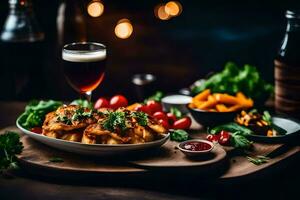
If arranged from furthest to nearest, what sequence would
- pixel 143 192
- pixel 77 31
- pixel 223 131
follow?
pixel 77 31 → pixel 223 131 → pixel 143 192

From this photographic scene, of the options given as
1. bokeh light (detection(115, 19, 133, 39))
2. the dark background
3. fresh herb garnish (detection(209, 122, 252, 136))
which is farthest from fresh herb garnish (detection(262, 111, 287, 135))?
bokeh light (detection(115, 19, 133, 39))

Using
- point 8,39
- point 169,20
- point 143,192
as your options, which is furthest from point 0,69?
point 143,192

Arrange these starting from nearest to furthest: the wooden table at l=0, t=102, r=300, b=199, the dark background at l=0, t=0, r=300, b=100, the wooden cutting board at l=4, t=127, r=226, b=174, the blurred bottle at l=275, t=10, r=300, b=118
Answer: the wooden table at l=0, t=102, r=300, b=199 < the wooden cutting board at l=4, t=127, r=226, b=174 < the blurred bottle at l=275, t=10, r=300, b=118 < the dark background at l=0, t=0, r=300, b=100

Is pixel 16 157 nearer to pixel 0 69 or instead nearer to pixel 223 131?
pixel 223 131

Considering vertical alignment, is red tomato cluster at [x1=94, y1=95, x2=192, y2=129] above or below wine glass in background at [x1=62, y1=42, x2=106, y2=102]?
below

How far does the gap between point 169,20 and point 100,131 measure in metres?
3.67

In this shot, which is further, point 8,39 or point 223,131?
point 8,39

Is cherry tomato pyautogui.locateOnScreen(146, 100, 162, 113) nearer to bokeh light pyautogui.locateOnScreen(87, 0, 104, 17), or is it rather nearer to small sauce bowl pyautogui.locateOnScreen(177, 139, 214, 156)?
small sauce bowl pyautogui.locateOnScreen(177, 139, 214, 156)

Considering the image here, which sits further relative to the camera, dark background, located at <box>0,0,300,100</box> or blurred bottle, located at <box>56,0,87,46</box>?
dark background, located at <box>0,0,300,100</box>

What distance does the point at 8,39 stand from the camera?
3.86 meters

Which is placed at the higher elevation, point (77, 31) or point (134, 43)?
point (77, 31)

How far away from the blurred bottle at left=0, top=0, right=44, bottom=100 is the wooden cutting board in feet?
4.15

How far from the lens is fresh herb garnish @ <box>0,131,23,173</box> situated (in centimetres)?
272

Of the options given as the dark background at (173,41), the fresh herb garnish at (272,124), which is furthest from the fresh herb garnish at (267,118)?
the dark background at (173,41)
